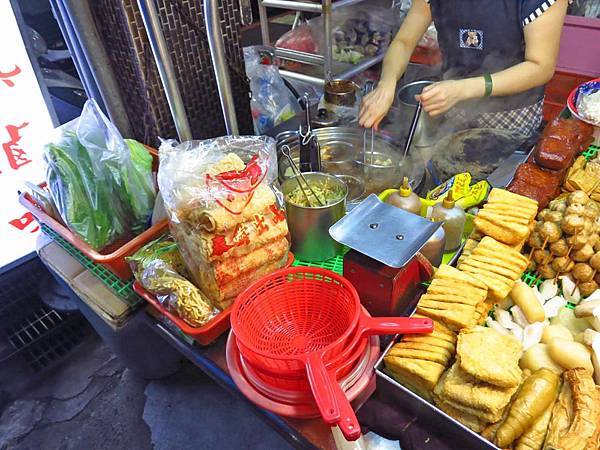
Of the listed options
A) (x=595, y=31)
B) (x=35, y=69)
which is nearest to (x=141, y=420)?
(x=35, y=69)

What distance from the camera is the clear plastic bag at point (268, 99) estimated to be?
111 inches

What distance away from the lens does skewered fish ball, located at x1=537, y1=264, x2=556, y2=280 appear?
5.47ft

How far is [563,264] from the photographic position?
1625 millimetres

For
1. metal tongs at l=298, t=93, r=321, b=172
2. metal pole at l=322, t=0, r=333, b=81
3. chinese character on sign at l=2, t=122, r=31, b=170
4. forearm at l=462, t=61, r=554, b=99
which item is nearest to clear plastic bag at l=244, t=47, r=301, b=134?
metal pole at l=322, t=0, r=333, b=81

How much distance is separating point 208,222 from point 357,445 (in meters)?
0.83

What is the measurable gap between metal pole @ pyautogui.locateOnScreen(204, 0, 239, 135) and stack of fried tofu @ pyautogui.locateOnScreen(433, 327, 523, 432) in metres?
1.28

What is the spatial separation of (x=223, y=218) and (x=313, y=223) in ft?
1.33

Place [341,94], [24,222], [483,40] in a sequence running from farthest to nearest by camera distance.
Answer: [24,222] < [483,40] < [341,94]

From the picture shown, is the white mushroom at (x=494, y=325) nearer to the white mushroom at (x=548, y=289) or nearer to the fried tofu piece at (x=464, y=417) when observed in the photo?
the white mushroom at (x=548, y=289)

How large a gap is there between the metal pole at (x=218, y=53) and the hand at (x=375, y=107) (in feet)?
2.39

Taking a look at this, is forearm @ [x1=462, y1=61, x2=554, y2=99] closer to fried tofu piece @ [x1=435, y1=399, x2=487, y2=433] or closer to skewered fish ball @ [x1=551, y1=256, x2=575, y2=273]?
skewered fish ball @ [x1=551, y1=256, x2=575, y2=273]

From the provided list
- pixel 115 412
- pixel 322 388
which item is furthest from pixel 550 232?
pixel 115 412

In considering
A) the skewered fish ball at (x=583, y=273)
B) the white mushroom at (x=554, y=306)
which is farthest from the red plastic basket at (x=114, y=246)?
the skewered fish ball at (x=583, y=273)

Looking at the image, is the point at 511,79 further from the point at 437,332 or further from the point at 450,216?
the point at 437,332
